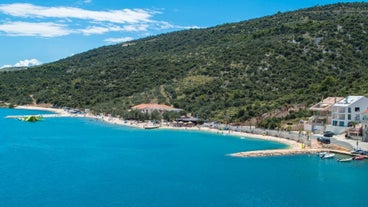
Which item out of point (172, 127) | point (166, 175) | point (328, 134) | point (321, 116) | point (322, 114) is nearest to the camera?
point (166, 175)

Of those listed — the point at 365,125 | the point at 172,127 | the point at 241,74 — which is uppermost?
the point at 241,74

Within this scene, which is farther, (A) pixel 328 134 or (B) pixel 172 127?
(B) pixel 172 127

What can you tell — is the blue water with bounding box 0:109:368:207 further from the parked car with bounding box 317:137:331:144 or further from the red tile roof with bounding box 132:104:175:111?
the red tile roof with bounding box 132:104:175:111

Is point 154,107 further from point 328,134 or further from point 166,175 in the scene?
point 166,175

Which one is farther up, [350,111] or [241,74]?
[241,74]

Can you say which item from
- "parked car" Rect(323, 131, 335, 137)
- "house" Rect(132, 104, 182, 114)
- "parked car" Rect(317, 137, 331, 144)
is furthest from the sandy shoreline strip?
"house" Rect(132, 104, 182, 114)

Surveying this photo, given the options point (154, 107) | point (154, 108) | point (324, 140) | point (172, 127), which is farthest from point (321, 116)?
point (154, 107)
